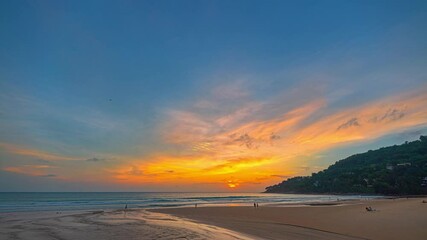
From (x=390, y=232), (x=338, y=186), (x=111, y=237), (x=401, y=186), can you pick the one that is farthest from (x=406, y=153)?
(x=111, y=237)

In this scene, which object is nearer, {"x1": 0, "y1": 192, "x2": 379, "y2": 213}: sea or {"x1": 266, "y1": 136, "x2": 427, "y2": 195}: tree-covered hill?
Result: {"x1": 0, "y1": 192, "x2": 379, "y2": 213}: sea

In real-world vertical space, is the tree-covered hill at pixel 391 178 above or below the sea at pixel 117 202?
above

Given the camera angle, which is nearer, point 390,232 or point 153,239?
point 153,239

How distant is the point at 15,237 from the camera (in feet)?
50.6

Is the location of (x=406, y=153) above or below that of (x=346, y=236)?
above

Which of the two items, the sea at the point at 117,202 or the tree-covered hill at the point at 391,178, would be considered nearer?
the sea at the point at 117,202

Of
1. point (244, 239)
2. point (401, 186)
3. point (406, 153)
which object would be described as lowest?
point (244, 239)

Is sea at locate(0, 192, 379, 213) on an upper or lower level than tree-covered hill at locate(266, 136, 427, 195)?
lower

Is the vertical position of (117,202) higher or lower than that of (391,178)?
lower

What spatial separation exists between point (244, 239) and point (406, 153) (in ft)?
646

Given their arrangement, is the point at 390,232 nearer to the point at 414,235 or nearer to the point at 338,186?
the point at 414,235

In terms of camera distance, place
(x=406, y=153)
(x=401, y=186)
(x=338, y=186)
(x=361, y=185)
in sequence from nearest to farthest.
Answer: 1. (x=401, y=186)
2. (x=361, y=185)
3. (x=338, y=186)
4. (x=406, y=153)

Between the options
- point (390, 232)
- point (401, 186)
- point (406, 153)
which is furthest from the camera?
point (406, 153)

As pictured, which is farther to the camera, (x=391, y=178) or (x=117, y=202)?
(x=391, y=178)
